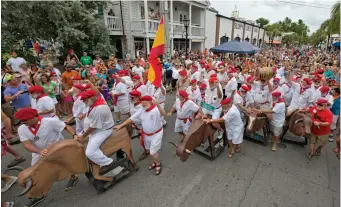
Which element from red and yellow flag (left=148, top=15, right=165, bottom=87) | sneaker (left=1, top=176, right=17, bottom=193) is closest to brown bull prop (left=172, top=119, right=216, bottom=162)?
red and yellow flag (left=148, top=15, right=165, bottom=87)

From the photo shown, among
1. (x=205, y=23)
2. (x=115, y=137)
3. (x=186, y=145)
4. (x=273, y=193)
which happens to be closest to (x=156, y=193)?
(x=186, y=145)

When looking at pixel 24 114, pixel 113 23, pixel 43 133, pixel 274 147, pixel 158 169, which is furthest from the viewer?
pixel 113 23

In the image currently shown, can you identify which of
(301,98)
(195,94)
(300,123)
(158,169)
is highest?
(195,94)

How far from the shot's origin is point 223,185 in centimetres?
382

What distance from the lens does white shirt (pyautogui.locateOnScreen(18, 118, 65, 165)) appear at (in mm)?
3141

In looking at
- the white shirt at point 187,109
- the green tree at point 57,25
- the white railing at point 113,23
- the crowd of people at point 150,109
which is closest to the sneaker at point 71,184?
the crowd of people at point 150,109

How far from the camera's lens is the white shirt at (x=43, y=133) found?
314 cm

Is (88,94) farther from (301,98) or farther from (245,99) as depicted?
(301,98)

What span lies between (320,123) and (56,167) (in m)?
5.25

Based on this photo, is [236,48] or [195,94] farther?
[236,48]

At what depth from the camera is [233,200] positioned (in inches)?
136

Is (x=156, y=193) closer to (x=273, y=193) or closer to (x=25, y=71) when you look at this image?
(x=273, y=193)

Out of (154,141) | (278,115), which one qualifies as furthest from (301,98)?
(154,141)

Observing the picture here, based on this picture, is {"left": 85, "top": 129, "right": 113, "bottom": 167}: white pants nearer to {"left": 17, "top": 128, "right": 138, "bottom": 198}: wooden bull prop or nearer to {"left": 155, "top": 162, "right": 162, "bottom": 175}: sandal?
{"left": 17, "top": 128, "right": 138, "bottom": 198}: wooden bull prop
